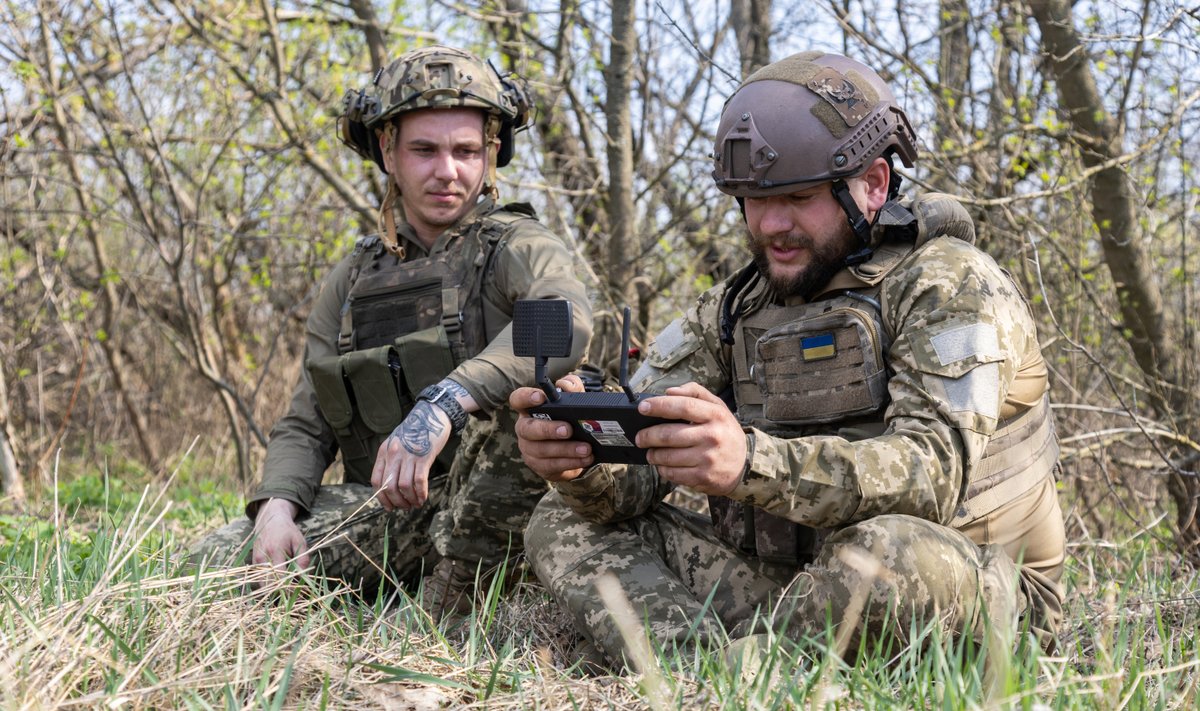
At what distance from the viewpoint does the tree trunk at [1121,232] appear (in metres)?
4.83

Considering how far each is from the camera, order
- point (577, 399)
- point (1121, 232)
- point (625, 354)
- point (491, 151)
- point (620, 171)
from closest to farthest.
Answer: point (625, 354), point (577, 399), point (491, 151), point (1121, 232), point (620, 171)

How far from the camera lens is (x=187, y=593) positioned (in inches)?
96.1

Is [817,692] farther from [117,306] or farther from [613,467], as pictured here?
[117,306]

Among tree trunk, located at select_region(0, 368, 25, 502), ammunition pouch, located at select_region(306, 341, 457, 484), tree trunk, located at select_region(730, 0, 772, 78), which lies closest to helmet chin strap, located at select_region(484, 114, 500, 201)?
ammunition pouch, located at select_region(306, 341, 457, 484)

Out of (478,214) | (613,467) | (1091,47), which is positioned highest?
(1091,47)

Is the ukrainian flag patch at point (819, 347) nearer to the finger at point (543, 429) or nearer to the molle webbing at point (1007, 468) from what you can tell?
the molle webbing at point (1007, 468)

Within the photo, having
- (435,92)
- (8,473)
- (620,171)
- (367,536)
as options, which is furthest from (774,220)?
(8,473)

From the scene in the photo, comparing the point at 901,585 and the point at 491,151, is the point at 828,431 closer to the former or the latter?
the point at 901,585

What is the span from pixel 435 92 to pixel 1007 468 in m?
2.12

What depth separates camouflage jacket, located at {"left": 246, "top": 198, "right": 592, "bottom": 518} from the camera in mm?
3322

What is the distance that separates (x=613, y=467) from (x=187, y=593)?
1.11m

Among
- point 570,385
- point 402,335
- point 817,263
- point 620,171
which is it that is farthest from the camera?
point 620,171

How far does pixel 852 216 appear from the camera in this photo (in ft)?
9.29

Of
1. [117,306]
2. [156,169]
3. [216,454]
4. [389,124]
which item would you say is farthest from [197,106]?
[389,124]
